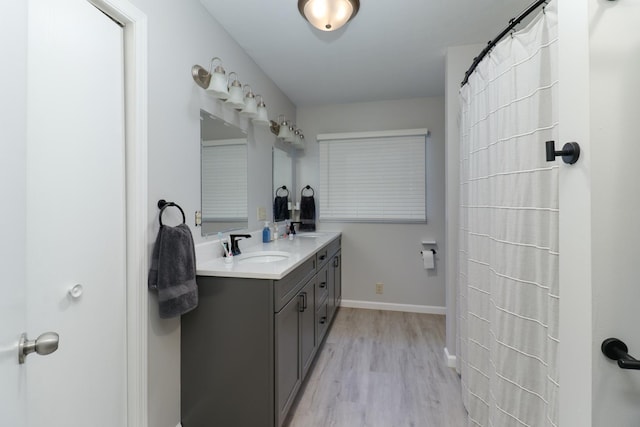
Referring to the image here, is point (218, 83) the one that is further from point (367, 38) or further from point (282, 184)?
point (282, 184)

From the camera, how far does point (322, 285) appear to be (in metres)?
2.44

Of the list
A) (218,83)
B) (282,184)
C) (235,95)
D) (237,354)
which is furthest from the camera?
(282,184)

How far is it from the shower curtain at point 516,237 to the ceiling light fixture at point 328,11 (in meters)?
0.85

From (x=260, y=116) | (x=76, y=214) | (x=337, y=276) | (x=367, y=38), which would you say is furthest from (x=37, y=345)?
(x=337, y=276)

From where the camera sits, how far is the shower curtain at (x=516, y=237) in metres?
1.04

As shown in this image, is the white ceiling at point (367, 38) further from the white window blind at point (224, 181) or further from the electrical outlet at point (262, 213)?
the electrical outlet at point (262, 213)

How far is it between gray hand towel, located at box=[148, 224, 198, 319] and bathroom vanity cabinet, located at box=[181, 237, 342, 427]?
0.14m

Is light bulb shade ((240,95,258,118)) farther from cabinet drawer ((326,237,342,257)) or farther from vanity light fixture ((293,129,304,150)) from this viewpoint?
cabinet drawer ((326,237,342,257))

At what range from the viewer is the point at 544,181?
3.50 ft

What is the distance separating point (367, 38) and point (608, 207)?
76.4 inches

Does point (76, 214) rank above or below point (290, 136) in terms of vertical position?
below

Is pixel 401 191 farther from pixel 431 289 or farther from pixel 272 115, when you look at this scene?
pixel 272 115

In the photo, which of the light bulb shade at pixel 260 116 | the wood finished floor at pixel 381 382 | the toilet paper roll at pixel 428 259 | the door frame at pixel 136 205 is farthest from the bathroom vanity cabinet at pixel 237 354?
the toilet paper roll at pixel 428 259

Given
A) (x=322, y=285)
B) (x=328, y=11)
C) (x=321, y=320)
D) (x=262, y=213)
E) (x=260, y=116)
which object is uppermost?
(x=328, y=11)
